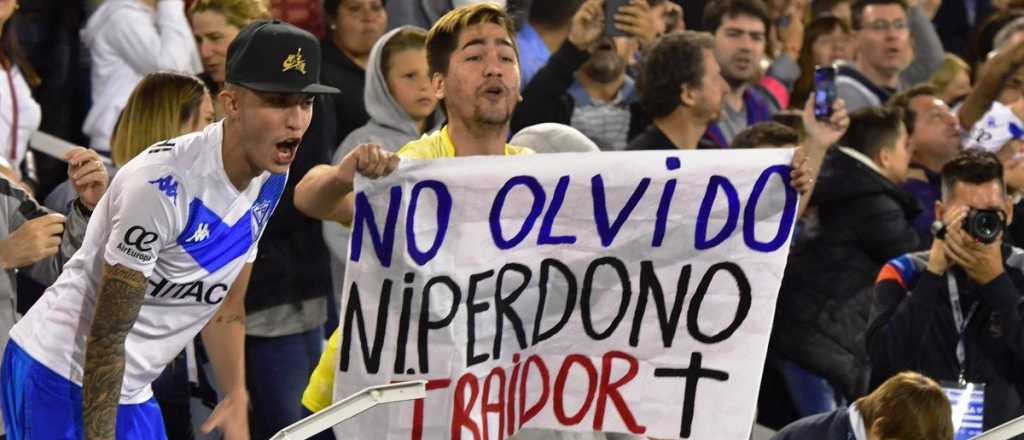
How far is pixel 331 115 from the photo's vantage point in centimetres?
771

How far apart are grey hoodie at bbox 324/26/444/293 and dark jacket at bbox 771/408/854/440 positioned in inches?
72.5

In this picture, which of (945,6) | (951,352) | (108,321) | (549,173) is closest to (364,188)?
(549,173)

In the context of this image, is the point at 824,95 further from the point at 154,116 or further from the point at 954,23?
the point at 954,23

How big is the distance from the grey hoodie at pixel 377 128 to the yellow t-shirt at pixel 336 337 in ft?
4.72

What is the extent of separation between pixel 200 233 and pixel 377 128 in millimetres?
2510

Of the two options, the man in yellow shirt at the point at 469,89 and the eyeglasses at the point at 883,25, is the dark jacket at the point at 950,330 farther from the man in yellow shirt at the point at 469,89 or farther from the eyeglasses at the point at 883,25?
the eyeglasses at the point at 883,25

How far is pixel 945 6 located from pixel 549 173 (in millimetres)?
8442

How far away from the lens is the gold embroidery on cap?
4.88 m

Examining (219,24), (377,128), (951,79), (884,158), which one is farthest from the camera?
(951,79)

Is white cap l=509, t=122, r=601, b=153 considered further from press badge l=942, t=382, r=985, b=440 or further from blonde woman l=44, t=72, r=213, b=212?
press badge l=942, t=382, r=985, b=440

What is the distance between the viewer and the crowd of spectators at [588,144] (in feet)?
20.5

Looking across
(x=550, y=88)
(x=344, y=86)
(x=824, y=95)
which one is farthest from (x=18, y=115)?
(x=824, y=95)

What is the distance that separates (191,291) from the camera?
5.14m

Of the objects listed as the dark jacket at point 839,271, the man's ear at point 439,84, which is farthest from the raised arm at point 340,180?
the dark jacket at point 839,271
